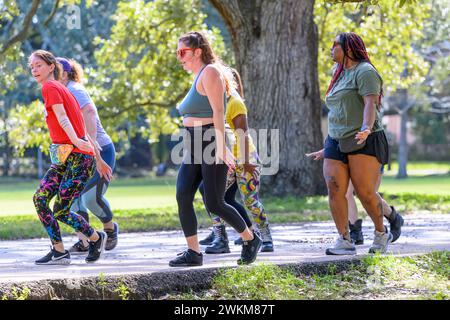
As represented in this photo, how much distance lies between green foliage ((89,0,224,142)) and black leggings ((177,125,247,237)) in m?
15.3

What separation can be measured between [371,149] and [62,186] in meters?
2.74

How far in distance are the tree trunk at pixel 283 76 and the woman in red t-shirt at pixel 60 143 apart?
32.1 feet

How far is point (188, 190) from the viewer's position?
27.3 ft

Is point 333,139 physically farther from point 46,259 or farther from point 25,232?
point 25,232

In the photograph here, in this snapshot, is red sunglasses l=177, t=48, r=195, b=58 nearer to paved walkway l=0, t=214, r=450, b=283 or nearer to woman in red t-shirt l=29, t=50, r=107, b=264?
woman in red t-shirt l=29, t=50, r=107, b=264

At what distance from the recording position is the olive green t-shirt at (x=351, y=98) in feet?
29.8

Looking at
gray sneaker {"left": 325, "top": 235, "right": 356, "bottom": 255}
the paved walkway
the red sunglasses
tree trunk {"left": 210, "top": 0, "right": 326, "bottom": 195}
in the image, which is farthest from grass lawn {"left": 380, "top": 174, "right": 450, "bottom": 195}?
the red sunglasses

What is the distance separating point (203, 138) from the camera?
27.2 ft

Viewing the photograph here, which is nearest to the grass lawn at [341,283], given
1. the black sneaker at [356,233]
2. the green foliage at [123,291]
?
the green foliage at [123,291]

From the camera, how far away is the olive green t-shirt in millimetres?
9078

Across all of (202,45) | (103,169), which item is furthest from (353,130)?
(103,169)

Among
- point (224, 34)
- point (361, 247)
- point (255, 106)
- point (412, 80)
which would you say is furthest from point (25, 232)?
point (224, 34)

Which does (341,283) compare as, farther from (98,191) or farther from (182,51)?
(98,191)

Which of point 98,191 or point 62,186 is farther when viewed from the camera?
point 98,191
